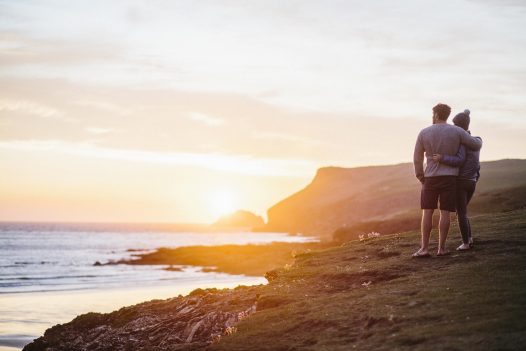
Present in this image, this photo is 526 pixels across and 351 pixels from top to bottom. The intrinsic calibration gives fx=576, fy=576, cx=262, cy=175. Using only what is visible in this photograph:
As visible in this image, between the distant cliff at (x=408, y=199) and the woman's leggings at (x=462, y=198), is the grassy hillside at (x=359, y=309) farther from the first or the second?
the distant cliff at (x=408, y=199)

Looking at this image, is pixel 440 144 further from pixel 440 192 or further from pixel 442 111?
pixel 440 192

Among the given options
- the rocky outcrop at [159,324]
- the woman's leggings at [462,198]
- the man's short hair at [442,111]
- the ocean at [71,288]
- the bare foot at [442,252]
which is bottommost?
the ocean at [71,288]

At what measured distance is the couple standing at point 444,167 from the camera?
1378cm

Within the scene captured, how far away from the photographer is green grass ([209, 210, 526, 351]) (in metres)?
8.99

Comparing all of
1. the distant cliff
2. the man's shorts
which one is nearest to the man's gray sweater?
the man's shorts

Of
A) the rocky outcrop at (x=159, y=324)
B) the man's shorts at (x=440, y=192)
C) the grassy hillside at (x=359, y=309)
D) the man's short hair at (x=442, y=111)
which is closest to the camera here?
the grassy hillside at (x=359, y=309)

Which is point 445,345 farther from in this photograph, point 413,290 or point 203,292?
point 203,292

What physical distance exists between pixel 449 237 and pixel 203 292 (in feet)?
26.6

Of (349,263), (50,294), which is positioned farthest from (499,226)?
(50,294)

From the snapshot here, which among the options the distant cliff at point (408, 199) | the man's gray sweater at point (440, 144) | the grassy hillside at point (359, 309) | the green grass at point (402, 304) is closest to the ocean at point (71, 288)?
the grassy hillside at point (359, 309)

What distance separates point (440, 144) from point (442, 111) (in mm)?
816

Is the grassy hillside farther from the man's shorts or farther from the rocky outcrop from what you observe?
the man's shorts

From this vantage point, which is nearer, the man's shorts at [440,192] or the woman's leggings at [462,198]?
the man's shorts at [440,192]

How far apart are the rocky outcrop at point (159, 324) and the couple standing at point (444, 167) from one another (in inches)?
205
